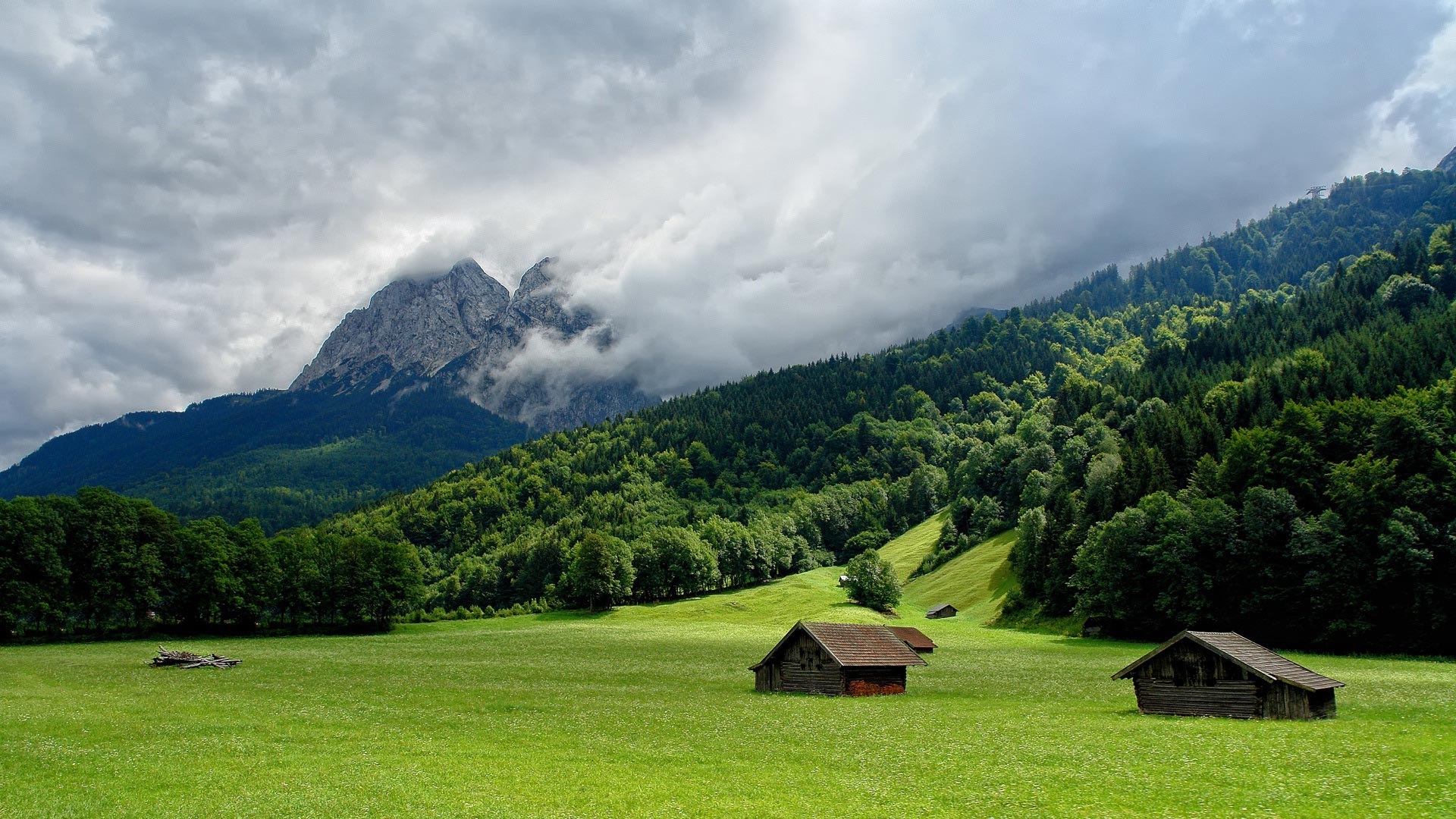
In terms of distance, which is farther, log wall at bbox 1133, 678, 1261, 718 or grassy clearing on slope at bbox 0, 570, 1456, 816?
log wall at bbox 1133, 678, 1261, 718

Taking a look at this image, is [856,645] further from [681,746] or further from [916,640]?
[916,640]

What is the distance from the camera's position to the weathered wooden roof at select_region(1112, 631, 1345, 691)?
34156 millimetres

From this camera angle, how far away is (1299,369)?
113062mm

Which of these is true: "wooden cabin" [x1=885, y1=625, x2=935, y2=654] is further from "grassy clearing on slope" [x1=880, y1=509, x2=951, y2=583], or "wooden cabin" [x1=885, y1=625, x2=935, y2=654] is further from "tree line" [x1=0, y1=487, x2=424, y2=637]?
"tree line" [x1=0, y1=487, x2=424, y2=637]

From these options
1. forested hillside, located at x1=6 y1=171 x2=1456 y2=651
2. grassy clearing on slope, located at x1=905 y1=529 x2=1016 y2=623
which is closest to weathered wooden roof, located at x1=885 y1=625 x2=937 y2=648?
forested hillside, located at x1=6 y1=171 x2=1456 y2=651

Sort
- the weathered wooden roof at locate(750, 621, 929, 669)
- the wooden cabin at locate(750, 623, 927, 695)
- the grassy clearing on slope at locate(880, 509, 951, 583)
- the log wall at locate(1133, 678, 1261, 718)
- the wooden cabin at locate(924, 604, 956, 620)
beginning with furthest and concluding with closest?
the grassy clearing on slope at locate(880, 509, 951, 583), the wooden cabin at locate(924, 604, 956, 620), the weathered wooden roof at locate(750, 621, 929, 669), the wooden cabin at locate(750, 623, 927, 695), the log wall at locate(1133, 678, 1261, 718)

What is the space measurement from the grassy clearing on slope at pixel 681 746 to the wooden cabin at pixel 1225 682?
1.46m

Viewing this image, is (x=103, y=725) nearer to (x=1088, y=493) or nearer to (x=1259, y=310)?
(x=1088, y=493)

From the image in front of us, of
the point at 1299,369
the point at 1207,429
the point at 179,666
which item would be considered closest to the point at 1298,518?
the point at 1207,429

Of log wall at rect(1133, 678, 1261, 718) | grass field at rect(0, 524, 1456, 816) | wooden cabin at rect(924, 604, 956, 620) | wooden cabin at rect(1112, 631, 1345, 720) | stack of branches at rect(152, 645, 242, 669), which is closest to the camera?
grass field at rect(0, 524, 1456, 816)

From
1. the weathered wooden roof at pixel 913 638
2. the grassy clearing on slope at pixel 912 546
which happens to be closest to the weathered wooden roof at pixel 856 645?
the weathered wooden roof at pixel 913 638

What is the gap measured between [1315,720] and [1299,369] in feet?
336

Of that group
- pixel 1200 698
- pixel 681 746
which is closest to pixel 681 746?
pixel 681 746

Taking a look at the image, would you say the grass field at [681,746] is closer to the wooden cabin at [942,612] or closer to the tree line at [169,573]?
the tree line at [169,573]
